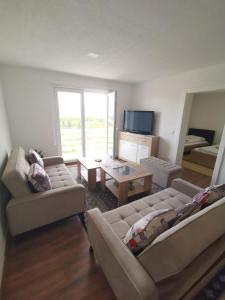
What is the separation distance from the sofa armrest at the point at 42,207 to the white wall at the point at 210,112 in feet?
17.0

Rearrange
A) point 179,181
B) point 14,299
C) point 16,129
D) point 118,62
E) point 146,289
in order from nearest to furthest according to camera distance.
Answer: point 146,289, point 14,299, point 179,181, point 118,62, point 16,129

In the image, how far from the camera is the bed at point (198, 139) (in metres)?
4.51

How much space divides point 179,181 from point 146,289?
4.80ft

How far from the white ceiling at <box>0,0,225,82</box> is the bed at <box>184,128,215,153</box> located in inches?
103

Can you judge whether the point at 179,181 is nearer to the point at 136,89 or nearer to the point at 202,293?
the point at 202,293

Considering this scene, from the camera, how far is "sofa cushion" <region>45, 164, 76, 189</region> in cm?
207

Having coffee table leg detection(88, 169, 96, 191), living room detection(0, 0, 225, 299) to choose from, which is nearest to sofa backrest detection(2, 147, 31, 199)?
living room detection(0, 0, 225, 299)

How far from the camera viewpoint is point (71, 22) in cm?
142

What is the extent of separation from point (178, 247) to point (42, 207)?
1432 mm

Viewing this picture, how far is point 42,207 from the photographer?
1.58 m

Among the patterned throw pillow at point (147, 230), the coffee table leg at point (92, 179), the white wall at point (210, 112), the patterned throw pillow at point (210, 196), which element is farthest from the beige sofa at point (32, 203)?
the white wall at point (210, 112)

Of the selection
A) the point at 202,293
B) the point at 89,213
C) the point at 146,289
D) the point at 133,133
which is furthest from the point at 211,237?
the point at 133,133

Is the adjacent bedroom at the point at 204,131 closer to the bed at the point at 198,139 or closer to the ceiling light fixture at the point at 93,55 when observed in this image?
the bed at the point at 198,139

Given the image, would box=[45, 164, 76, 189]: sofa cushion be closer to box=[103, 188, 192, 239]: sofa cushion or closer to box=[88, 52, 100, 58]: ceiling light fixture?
box=[103, 188, 192, 239]: sofa cushion
